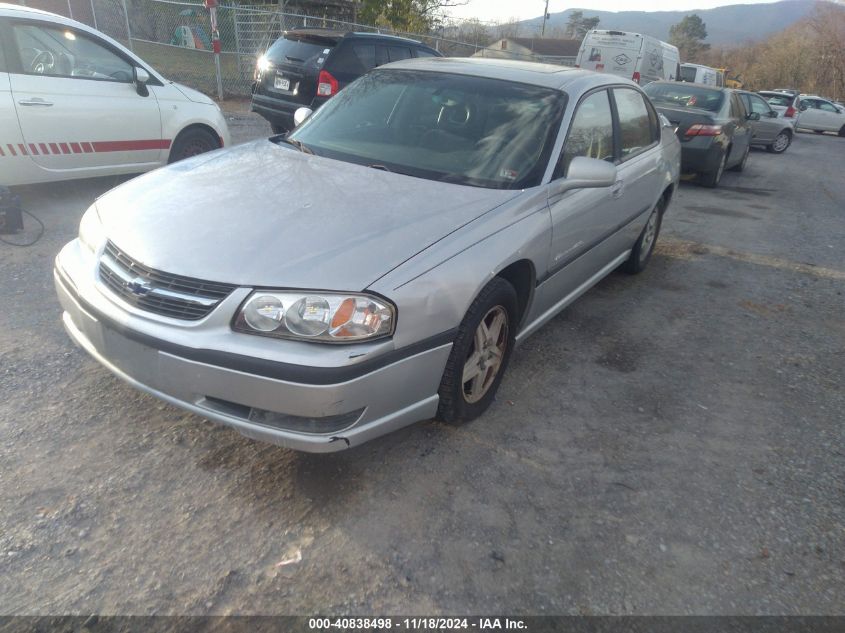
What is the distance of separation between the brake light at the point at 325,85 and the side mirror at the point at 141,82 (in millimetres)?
3423

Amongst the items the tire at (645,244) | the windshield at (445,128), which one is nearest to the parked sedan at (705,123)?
the tire at (645,244)

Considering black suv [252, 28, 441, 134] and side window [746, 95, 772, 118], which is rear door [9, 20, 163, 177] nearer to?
black suv [252, 28, 441, 134]

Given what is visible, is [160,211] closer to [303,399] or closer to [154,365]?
[154,365]

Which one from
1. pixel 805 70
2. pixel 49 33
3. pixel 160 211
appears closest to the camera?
pixel 160 211

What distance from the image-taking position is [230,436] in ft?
9.50

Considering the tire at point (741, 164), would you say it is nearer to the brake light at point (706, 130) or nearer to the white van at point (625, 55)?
the brake light at point (706, 130)

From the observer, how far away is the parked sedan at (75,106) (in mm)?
5039

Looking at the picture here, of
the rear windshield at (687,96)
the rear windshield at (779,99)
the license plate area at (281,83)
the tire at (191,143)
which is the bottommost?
the rear windshield at (779,99)

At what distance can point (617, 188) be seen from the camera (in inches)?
163

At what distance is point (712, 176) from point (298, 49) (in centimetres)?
667

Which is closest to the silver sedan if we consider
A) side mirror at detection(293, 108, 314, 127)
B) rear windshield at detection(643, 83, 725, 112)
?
side mirror at detection(293, 108, 314, 127)

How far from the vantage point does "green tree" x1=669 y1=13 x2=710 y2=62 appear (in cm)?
6734

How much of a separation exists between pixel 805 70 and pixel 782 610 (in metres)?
48.8

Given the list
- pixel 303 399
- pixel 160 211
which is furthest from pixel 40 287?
pixel 303 399
